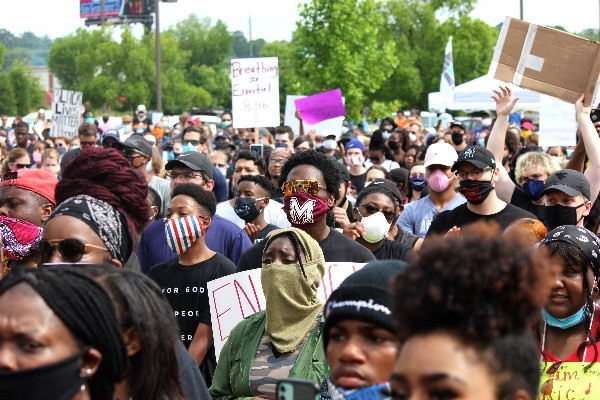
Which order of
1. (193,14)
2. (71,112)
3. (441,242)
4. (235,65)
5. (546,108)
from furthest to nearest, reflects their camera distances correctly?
(193,14) → (71,112) → (235,65) → (546,108) → (441,242)

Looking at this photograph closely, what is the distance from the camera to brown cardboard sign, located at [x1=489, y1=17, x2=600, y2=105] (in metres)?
8.23

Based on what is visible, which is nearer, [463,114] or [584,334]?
[584,334]

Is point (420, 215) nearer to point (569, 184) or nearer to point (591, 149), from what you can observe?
point (591, 149)

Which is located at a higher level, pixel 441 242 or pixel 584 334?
pixel 441 242

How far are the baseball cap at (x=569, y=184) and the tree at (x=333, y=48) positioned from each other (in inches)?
698

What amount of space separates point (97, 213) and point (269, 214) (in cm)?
470

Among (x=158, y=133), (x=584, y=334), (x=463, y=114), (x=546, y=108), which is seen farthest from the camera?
(x=463, y=114)

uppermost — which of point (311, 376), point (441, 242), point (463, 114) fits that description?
point (441, 242)

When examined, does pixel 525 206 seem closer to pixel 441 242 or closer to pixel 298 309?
pixel 298 309

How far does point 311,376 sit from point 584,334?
1.13 m

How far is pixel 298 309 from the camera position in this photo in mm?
4797

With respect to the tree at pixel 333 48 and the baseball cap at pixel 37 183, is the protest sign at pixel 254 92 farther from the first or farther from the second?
the tree at pixel 333 48

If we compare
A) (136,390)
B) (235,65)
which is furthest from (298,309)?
(235,65)

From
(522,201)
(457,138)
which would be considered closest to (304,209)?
(522,201)
